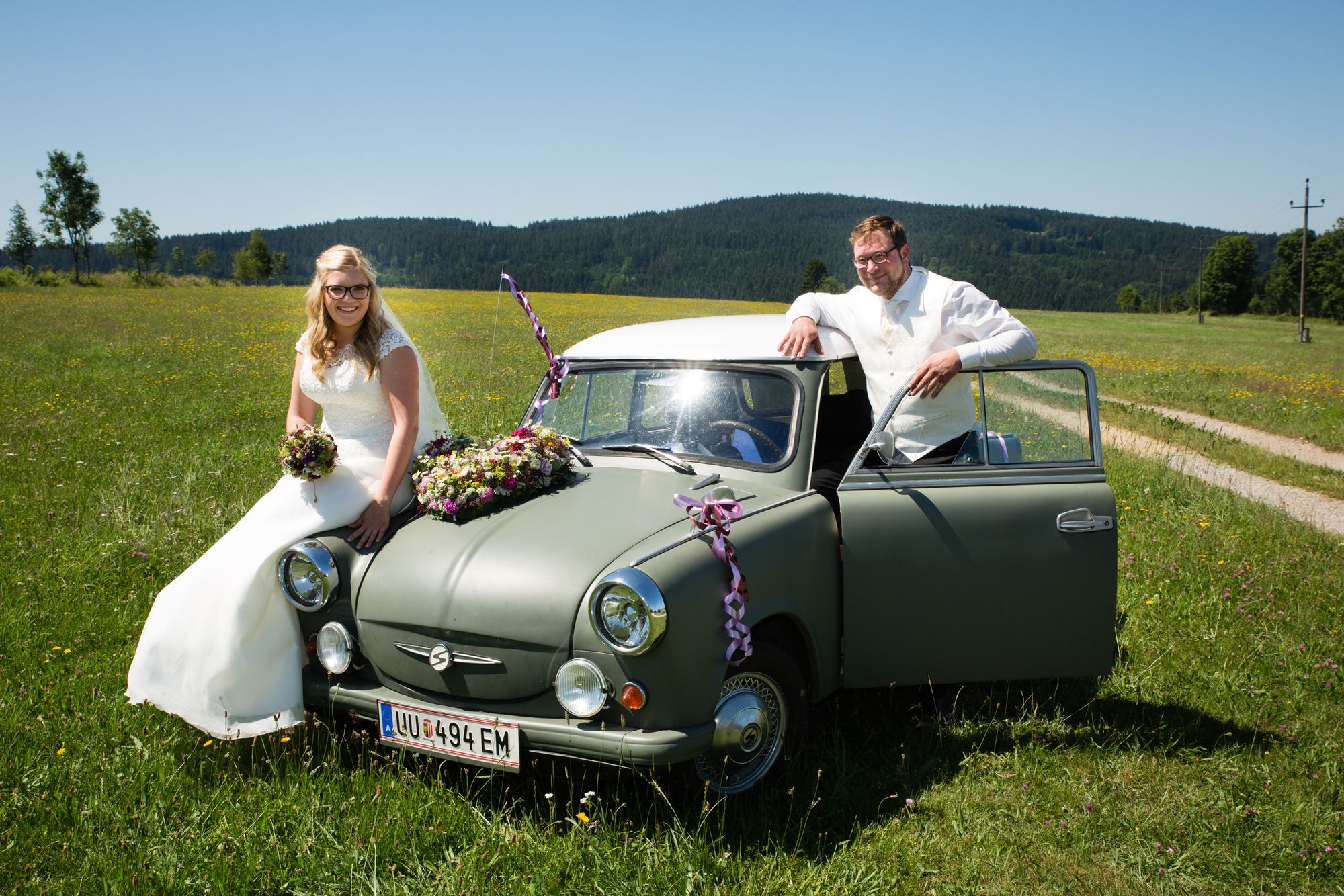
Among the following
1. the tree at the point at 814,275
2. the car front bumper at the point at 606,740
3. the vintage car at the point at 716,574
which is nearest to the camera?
the car front bumper at the point at 606,740

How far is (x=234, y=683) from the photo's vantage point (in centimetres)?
339

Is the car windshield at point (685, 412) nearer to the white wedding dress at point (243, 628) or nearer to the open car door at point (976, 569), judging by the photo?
the open car door at point (976, 569)

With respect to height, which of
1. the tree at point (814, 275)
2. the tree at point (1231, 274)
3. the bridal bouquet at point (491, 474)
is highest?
the tree at point (1231, 274)

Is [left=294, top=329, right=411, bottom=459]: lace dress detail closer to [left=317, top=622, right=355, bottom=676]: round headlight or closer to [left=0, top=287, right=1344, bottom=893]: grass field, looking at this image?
[left=317, top=622, right=355, bottom=676]: round headlight

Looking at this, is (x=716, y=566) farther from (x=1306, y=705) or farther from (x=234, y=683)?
(x=1306, y=705)

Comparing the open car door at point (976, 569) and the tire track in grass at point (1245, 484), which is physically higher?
the open car door at point (976, 569)

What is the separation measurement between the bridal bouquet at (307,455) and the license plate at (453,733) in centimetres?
109

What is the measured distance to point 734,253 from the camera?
78.9 meters

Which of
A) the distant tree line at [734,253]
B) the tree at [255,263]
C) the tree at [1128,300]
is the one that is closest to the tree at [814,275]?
the distant tree line at [734,253]

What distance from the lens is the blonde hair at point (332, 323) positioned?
406cm

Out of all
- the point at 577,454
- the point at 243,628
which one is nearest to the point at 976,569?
the point at 577,454

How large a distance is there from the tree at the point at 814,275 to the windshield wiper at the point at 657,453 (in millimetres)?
53826

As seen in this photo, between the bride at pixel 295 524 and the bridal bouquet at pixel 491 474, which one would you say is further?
the bridal bouquet at pixel 491 474

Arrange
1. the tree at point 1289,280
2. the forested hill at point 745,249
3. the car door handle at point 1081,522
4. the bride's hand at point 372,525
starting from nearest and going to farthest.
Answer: the bride's hand at point 372,525 → the car door handle at point 1081,522 → the forested hill at point 745,249 → the tree at point 1289,280
